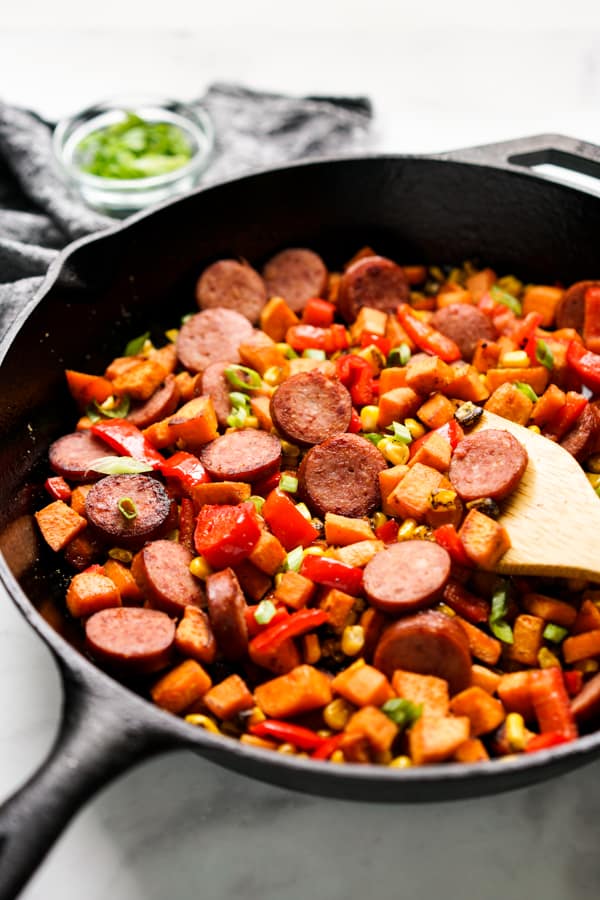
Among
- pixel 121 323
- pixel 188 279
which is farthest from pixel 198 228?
pixel 121 323

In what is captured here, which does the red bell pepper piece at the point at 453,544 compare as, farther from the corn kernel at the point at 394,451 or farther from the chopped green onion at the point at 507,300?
the chopped green onion at the point at 507,300

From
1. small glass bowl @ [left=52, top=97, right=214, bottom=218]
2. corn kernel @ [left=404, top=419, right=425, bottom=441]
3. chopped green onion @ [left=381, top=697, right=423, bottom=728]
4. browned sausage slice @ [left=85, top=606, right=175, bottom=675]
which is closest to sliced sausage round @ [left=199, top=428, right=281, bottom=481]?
corn kernel @ [left=404, top=419, right=425, bottom=441]

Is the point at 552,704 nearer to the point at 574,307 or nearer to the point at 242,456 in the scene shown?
the point at 242,456

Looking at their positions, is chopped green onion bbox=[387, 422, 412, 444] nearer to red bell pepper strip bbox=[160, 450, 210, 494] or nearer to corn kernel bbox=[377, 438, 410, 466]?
corn kernel bbox=[377, 438, 410, 466]

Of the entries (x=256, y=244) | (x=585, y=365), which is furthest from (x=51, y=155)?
(x=585, y=365)

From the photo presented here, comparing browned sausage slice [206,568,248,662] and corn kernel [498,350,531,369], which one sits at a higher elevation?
corn kernel [498,350,531,369]

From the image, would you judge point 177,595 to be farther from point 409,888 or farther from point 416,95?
point 416,95

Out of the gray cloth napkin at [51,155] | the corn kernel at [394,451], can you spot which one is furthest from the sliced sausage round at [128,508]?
the gray cloth napkin at [51,155]
